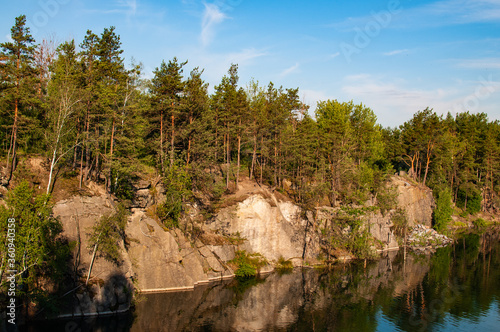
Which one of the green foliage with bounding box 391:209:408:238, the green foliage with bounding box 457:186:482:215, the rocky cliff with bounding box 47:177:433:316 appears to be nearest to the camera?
the rocky cliff with bounding box 47:177:433:316

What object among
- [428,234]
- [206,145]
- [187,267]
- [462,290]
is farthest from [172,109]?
[428,234]

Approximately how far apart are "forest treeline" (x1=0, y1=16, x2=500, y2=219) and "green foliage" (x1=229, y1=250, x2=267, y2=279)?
9.67 meters

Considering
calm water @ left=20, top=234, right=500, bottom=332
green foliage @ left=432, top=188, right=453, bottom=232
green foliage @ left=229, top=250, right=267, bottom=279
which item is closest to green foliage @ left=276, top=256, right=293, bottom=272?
calm water @ left=20, top=234, right=500, bottom=332

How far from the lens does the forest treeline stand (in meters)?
39.8

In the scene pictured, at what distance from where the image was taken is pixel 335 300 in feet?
137

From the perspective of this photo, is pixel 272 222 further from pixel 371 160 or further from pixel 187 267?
pixel 371 160

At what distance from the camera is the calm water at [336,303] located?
34000mm

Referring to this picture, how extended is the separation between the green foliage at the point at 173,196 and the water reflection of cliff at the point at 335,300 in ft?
32.6

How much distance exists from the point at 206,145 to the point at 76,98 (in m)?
18.4

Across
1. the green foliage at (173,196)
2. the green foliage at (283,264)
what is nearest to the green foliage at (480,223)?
the green foliage at (283,264)

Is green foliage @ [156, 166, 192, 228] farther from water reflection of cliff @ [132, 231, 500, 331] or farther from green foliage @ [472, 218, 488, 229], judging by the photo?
green foliage @ [472, 218, 488, 229]

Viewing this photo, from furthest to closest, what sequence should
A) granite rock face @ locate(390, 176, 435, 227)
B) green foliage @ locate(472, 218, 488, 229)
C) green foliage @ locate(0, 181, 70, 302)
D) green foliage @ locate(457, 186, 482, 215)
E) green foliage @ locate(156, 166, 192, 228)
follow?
green foliage @ locate(457, 186, 482, 215), green foliage @ locate(472, 218, 488, 229), granite rock face @ locate(390, 176, 435, 227), green foliage @ locate(156, 166, 192, 228), green foliage @ locate(0, 181, 70, 302)

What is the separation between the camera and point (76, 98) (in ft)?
132

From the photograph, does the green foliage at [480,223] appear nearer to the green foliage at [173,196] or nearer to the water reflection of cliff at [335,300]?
the water reflection of cliff at [335,300]
